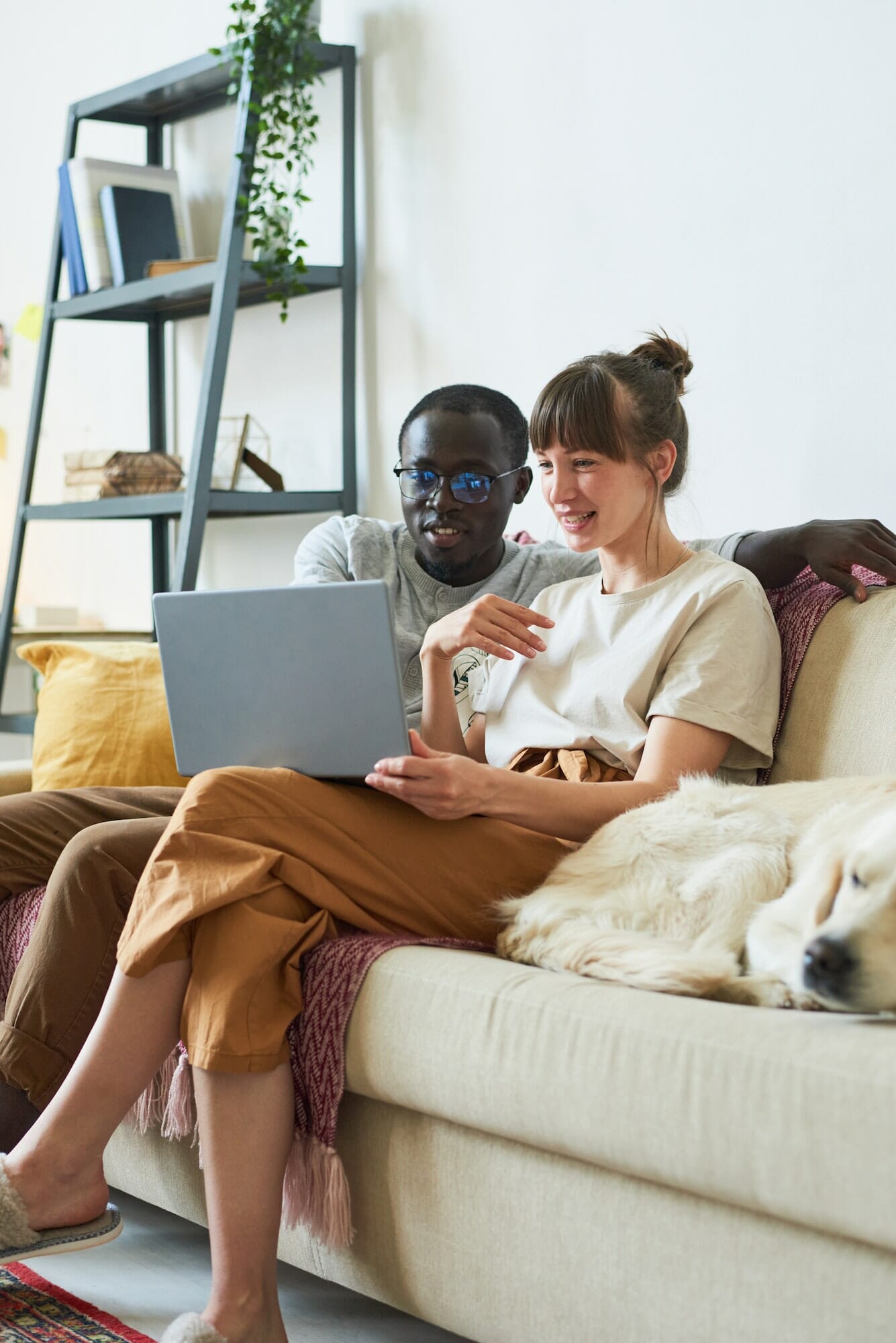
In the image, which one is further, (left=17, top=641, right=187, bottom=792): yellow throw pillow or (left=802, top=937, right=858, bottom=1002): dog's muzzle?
(left=17, top=641, right=187, bottom=792): yellow throw pillow

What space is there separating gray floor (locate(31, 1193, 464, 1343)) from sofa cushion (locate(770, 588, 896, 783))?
802mm

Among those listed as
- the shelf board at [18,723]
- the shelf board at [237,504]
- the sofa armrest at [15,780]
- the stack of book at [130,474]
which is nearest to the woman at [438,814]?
the sofa armrest at [15,780]

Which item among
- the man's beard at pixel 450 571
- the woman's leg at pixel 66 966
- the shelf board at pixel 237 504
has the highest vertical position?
the shelf board at pixel 237 504

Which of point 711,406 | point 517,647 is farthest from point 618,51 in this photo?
point 517,647

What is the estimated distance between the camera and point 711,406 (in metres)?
2.39

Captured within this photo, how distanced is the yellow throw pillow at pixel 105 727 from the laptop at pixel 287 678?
0.70m

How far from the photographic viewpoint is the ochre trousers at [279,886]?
1395 mm

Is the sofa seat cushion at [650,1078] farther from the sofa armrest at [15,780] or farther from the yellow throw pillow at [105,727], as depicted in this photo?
the sofa armrest at [15,780]

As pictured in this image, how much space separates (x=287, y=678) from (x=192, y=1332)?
2.15 feet

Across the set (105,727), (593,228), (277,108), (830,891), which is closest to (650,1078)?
(830,891)

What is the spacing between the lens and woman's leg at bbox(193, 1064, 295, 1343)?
4.47 ft

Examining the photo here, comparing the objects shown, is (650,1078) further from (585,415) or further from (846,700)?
(585,415)

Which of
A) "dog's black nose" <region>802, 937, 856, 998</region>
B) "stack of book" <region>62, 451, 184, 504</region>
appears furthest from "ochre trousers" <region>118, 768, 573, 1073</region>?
"stack of book" <region>62, 451, 184, 504</region>

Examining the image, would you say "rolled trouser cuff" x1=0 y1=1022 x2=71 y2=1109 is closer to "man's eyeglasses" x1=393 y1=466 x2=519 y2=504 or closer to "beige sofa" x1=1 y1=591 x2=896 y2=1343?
"beige sofa" x1=1 y1=591 x2=896 y2=1343
